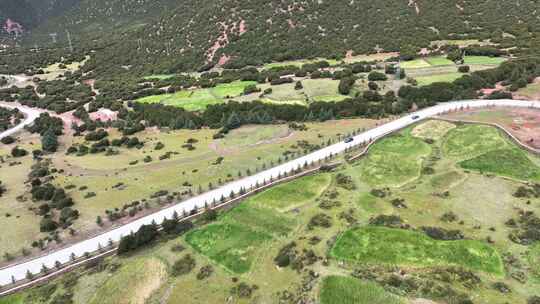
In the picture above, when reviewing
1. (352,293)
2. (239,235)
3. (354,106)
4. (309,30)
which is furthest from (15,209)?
(309,30)

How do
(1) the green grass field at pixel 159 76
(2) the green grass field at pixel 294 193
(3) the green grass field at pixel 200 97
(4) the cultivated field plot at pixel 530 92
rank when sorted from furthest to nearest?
1. (1) the green grass field at pixel 159 76
2. (3) the green grass field at pixel 200 97
3. (4) the cultivated field plot at pixel 530 92
4. (2) the green grass field at pixel 294 193

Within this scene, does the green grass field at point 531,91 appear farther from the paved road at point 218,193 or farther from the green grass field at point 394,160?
the green grass field at point 394,160

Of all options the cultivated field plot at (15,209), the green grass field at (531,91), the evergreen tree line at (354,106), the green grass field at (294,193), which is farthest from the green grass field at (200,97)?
the green grass field at (531,91)

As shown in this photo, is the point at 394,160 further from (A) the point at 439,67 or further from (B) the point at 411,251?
(A) the point at 439,67

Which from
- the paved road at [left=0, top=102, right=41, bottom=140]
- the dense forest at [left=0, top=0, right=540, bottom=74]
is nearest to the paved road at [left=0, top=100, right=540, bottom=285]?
the dense forest at [left=0, top=0, right=540, bottom=74]

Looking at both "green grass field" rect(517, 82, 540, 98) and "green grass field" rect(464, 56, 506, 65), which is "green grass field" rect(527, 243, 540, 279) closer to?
"green grass field" rect(517, 82, 540, 98)

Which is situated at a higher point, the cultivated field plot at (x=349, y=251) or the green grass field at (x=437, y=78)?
the green grass field at (x=437, y=78)
